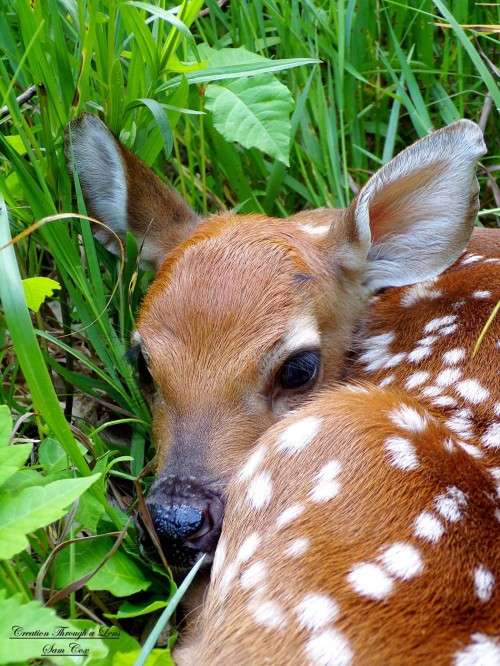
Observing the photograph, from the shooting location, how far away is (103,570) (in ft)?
9.01

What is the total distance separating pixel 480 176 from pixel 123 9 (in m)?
1.89

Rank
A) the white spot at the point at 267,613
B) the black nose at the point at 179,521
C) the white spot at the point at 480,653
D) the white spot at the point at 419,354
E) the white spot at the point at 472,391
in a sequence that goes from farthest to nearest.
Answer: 1. the white spot at the point at 419,354
2. the white spot at the point at 472,391
3. the black nose at the point at 179,521
4. the white spot at the point at 267,613
5. the white spot at the point at 480,653

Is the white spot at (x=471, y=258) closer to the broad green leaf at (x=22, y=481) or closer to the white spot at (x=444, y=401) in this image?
the white spot at (x=444, y=401)

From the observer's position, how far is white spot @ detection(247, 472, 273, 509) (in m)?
2.52

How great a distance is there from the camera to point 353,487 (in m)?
2.42

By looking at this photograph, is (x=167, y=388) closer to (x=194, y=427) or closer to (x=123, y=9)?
(x=194, y=427)

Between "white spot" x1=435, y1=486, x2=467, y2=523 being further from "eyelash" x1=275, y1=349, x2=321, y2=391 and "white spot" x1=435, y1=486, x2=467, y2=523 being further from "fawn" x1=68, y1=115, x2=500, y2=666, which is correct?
"eyelash" x1=275, y1=349, x2=321, y2=391

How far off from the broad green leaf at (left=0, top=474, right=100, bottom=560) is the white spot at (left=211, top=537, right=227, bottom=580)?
441mm

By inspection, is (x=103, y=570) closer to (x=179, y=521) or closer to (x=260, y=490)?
(x=179, y=521)

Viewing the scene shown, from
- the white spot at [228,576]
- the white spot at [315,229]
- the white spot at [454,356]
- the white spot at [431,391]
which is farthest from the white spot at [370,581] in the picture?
the white spot at [315,229]

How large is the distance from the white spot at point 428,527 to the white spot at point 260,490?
37cm

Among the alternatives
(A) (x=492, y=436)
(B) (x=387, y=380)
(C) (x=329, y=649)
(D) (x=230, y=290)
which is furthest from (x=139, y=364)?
(C) (x=329, y=649)

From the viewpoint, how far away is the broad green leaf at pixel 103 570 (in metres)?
2.67

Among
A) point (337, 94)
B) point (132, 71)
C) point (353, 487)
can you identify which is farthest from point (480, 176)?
point (353, 487)
